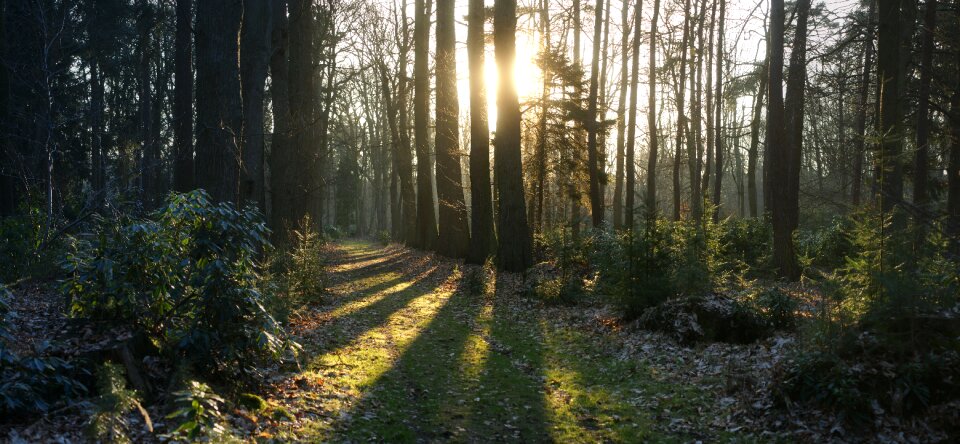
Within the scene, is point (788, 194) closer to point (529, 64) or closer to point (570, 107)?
point (570, 107)

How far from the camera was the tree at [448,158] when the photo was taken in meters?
22.6

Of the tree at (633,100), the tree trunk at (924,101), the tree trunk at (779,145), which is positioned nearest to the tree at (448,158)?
the tree at (633,100)

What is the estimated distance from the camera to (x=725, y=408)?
20.9 ft

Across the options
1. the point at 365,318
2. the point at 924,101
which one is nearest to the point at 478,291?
the point at 365,318

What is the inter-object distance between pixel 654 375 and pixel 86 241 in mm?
6844

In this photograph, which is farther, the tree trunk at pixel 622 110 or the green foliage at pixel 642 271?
the tree trunk at pixel 622 110

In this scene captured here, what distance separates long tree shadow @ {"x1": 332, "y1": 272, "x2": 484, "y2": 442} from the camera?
5.97 meters

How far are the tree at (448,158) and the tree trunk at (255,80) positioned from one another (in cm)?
859

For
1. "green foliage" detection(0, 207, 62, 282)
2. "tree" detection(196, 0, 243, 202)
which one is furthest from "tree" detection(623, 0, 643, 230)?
"green foliage" detection(0, 207, 62, 282)

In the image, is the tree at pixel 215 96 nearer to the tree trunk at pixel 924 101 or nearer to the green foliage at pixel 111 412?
the green foliage at pixel 111 412

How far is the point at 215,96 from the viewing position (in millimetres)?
10758

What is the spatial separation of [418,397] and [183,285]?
2.95m

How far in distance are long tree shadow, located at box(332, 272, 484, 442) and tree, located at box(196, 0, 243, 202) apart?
15.1 ft

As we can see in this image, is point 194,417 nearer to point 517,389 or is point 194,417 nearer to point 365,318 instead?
point 517,389
